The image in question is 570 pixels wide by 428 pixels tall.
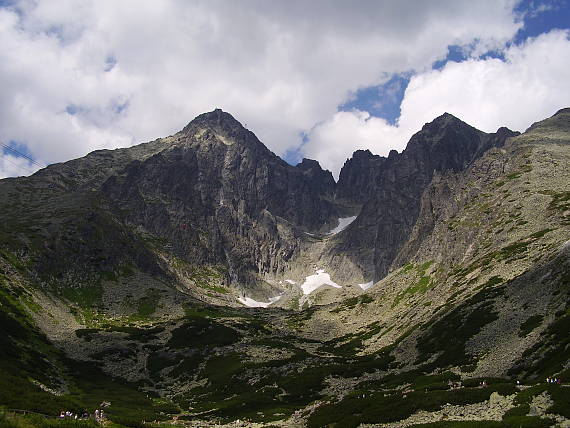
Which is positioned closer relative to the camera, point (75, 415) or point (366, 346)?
point (75, 415)

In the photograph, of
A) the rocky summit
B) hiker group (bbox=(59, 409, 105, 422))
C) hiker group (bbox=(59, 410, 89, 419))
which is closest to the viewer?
hiker group (bbox=(59, 409, 105, 422))

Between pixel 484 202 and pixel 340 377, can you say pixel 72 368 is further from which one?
pixel 484 202

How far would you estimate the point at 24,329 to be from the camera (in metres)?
115

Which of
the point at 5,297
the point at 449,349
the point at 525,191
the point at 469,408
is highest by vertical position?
the point at 525,191

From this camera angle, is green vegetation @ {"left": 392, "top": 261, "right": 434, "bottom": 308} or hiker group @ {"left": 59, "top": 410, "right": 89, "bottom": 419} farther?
green vegetation @ {"left": 392, "top": 261, "right": 434, "bottom": 308}

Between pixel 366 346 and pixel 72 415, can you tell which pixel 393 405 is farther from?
pixel 366 346

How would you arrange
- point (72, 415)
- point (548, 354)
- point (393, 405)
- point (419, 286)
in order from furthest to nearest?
1. point (419, 286)
2. point (548, 354)
3. point (393, 405)
4. point (72, 415)

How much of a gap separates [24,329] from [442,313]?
349ft

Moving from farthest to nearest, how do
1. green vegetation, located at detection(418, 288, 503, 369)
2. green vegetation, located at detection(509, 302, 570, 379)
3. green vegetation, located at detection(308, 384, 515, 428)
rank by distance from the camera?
green vegetation, located at detection(418, 288, 503, 369)
green vegetation, located at detection(509, 302, 570, 379)
green vegetation, located at detection(308, 384, 515, 428)

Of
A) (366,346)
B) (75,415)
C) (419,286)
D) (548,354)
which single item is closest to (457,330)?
(548,354)

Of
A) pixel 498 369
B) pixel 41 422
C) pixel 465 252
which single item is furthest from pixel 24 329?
→ pixel 465 252

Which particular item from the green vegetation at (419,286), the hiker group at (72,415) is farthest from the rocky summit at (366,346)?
the hiker group at (72,415)

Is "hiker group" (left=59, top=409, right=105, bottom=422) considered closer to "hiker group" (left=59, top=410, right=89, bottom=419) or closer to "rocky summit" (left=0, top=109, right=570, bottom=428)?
"hiker group" (left=59, top=410, right=89, bottom=419)

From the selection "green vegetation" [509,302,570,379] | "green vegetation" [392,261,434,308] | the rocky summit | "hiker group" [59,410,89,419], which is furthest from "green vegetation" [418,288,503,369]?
"green vegetation" [392,261,434,308]
